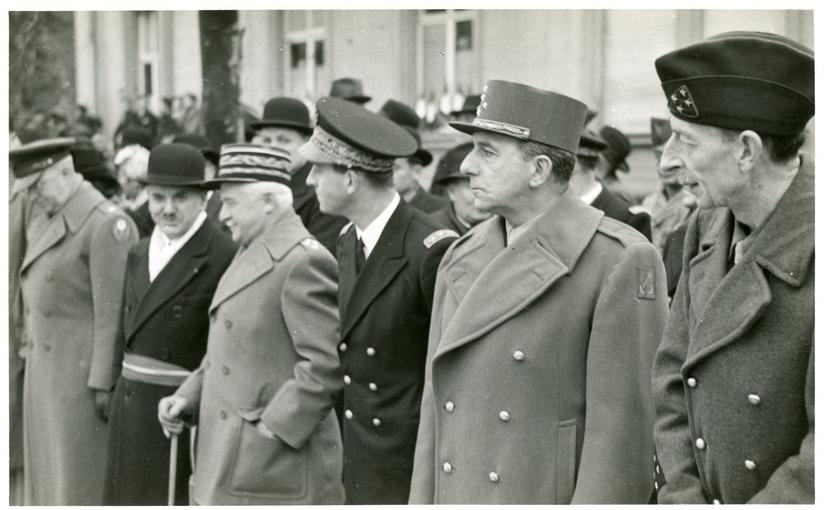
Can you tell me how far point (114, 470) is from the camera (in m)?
5.48

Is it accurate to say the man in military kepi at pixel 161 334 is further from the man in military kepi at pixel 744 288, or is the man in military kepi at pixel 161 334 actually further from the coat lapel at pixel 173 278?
the man in military kepi at pixel 744 288

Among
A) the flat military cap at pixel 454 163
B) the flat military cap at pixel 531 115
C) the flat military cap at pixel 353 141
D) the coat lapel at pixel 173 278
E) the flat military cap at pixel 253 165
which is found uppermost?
the flat military cap at pixel 531 115

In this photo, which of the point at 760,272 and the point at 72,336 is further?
the point at 72,336

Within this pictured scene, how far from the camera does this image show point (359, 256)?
4.54 metres

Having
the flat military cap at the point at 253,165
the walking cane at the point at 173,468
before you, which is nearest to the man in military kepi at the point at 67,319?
the walking cane at the point at 173,468

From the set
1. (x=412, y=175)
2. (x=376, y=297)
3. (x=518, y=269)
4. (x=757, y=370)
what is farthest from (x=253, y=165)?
(x=757, y=370)

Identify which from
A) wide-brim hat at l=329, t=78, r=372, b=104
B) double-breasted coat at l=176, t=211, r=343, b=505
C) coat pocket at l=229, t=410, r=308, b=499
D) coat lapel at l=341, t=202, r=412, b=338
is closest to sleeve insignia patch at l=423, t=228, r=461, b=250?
coat lapel at l=341, t=202, r=412, b=338

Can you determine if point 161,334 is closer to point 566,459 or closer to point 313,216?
point 313,216

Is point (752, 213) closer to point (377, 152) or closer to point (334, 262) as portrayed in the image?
point (377, 152)

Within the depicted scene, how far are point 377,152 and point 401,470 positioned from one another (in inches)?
54.3

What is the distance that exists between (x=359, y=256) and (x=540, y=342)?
1.38 metres

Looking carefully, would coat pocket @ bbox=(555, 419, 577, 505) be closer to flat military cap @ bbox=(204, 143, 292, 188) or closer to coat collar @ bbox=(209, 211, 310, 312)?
coat collar @ bbox=(209, 211, 310, 312)

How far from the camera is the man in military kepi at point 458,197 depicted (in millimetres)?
6805

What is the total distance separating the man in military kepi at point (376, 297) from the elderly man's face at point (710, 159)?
4.84 feet
